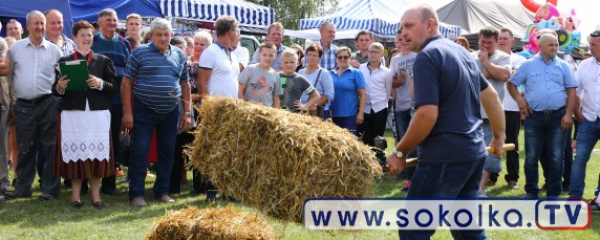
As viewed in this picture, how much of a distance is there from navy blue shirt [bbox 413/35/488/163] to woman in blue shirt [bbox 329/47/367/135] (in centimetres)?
488

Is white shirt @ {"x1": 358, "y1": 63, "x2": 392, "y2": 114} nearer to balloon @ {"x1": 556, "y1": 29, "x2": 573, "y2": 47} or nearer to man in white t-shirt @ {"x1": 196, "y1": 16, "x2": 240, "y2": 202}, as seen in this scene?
man in white t-shirt @ {"x1": 196, "y1": 16, "x2": 240, "y2": 202}

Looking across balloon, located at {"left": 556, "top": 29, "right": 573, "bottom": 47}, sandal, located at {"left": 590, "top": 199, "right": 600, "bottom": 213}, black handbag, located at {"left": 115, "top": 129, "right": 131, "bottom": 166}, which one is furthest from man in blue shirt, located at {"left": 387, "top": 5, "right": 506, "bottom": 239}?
balloon, located at {"left": 556, "top": 29, "right": 573, "bottom": 47}

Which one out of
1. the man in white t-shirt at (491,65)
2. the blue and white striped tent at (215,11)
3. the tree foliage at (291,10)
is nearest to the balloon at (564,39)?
the blue and white striped tent at (215,11)

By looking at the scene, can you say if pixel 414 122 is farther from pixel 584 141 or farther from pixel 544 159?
pixel 544 159

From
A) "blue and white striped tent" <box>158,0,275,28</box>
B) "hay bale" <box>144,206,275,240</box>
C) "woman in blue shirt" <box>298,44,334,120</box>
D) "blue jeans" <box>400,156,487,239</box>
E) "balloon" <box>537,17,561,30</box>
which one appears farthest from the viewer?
"balloon" <box>537,17,561,30</box>

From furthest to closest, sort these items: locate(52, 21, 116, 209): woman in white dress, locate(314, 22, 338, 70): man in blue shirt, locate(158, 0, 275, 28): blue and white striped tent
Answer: locate(158, 0, 275, 28): blue and white striped tent
locate(314, 22, 338, 70): man in blue shirt
locate(52, 21, 116, 209): woman in white dress

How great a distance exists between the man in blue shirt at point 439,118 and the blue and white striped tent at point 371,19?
52.6 ft

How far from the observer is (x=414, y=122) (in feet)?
12.4

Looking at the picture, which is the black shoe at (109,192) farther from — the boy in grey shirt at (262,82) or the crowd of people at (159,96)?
the boy in grey shirt at (262,82)

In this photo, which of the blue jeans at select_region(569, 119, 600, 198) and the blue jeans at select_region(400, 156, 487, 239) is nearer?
the blue jeans at select_region(400, 156, 487, 239)

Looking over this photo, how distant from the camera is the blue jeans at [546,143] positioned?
758cm

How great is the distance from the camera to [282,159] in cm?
455

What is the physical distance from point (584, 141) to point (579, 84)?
2.13 ft

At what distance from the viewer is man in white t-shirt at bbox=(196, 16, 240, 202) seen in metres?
7.15
